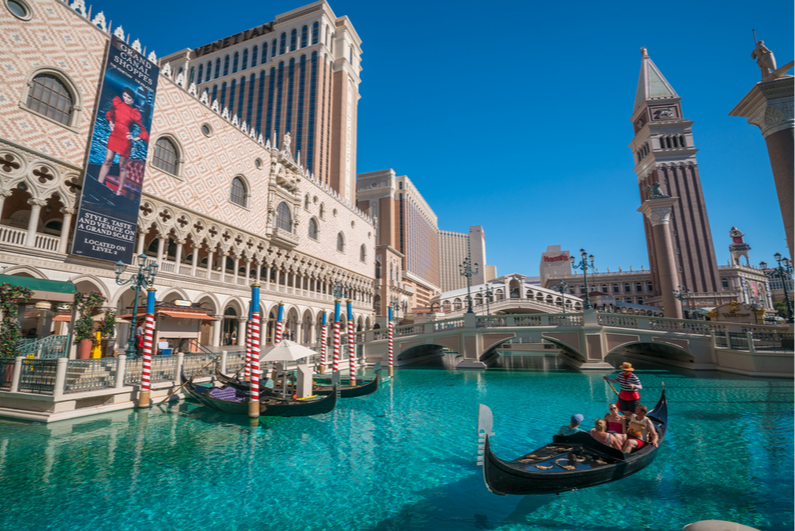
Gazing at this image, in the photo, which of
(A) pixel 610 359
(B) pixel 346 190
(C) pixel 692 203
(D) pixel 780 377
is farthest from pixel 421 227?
(D) pixel 780 377

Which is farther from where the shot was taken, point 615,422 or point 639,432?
point 615,422

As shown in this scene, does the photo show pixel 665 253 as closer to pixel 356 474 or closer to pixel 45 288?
pixel 356 474

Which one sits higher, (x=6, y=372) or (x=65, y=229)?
(x=65, y=229)

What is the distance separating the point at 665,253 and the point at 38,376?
112ft

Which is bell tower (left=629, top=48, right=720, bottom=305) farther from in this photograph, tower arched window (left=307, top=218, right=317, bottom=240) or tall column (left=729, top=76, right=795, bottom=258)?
tall column (left=729, top=76, right=795, bottom=258)

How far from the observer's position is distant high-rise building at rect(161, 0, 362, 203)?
55031mm

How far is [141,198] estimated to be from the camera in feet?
60.1

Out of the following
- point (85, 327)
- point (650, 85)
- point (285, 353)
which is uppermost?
point (650, 85)

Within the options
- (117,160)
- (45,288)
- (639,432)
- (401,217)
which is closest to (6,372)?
(45,288)

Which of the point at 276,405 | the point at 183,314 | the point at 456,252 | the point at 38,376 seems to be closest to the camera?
the point at 38,376

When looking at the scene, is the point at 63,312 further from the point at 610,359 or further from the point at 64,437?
the point at 610,359

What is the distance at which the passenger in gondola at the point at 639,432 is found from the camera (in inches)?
229

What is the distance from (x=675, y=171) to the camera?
48.7m

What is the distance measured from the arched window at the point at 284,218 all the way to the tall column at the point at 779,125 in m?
25.4
